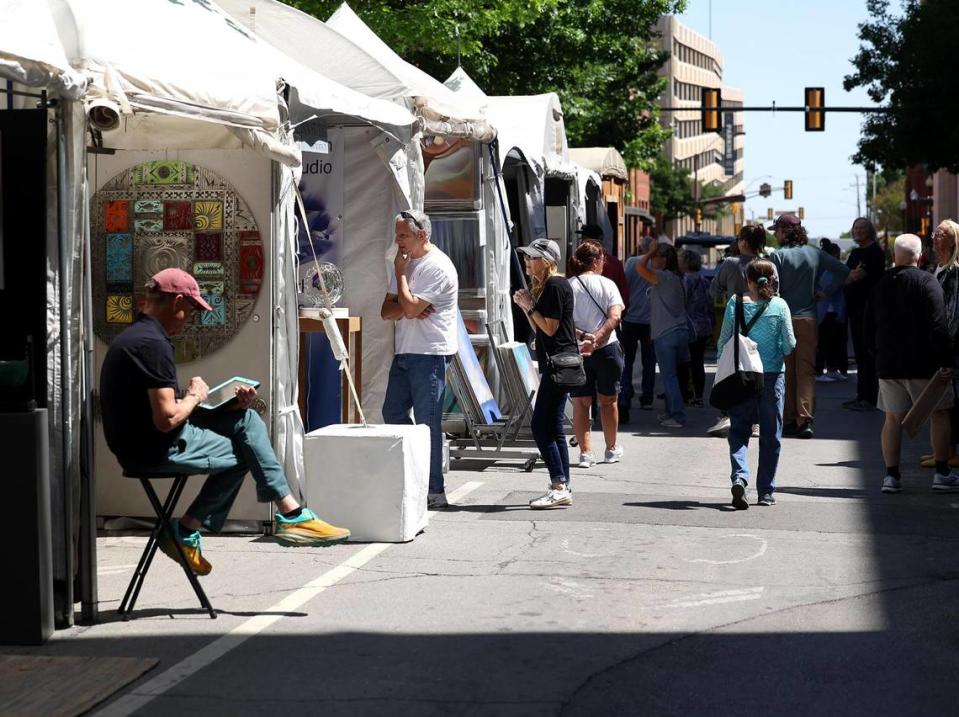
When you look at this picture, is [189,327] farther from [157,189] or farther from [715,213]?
[715,213]

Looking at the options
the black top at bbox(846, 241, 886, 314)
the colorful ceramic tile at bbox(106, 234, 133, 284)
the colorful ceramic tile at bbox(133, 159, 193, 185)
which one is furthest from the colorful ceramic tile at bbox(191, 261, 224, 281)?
the black top at bbox(846, 241, 886, 314)

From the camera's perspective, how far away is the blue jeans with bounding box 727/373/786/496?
10.7 metres

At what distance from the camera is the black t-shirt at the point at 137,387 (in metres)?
6.95

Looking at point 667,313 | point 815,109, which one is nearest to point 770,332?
point 667,313

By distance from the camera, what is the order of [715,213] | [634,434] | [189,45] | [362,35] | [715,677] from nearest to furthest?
[715,677], [189,45], [362,35], [634,434], [715,213]

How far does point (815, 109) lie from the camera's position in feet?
129

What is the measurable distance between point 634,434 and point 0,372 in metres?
9.50

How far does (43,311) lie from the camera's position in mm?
6957

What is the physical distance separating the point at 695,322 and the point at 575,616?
36.1 feet

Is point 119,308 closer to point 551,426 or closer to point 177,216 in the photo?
point 177,216

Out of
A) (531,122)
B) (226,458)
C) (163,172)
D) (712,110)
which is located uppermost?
(712,110)

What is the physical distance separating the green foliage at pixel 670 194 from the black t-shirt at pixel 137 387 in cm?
8660

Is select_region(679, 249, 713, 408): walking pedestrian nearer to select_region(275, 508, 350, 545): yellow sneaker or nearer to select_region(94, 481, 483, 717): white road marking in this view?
select_region(94, 481, 483, 717): white road marking

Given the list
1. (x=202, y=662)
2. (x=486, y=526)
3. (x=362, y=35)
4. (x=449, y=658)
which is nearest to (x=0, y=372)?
(x=202, y=662)
